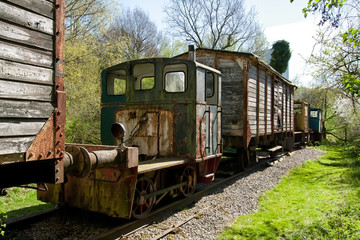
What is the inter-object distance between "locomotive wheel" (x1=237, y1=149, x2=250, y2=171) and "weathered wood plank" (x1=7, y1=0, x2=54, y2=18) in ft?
26.4

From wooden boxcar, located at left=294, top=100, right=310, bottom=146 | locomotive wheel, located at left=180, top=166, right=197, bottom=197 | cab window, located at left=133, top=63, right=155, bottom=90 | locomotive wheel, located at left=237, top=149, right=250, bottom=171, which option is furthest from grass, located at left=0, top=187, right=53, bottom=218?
wooden boxcar, located at left=294, top=100, right=310, bottom=146

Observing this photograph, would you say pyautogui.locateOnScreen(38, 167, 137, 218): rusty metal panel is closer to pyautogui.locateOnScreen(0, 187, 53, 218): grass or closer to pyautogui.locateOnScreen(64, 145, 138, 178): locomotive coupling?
pyautogui.locateOnScreen(64, 145, 138, 178): locomotive coupling

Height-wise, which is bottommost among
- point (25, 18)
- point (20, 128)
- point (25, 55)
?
point (20, 128)

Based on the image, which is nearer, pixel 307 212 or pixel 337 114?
pixel 307 212

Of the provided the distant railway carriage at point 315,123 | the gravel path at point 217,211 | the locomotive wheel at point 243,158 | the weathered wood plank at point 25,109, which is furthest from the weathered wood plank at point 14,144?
→ the distant railway carriage at point 315,123

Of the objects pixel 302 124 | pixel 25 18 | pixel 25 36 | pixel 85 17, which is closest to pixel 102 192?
pixel 25 36

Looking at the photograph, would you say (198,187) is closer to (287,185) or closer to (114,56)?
(287,185)

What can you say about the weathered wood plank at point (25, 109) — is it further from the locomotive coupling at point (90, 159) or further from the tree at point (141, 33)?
the tree at point (141, 33)

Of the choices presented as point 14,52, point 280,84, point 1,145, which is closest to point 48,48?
point 14,52

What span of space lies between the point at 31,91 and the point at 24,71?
0.61 feet

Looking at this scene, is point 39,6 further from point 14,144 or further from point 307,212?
point 307,212

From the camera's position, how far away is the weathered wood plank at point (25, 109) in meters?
2.35

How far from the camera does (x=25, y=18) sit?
8.23 ft

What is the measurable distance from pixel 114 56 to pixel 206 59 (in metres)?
5.40
